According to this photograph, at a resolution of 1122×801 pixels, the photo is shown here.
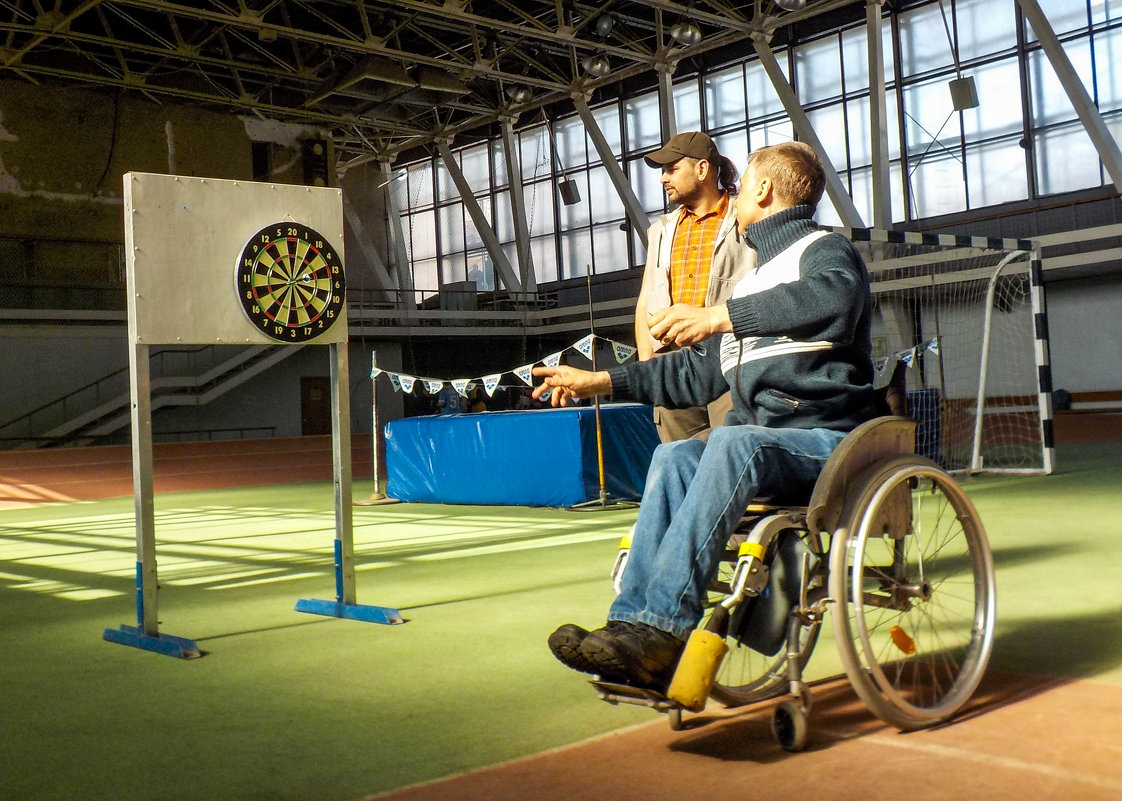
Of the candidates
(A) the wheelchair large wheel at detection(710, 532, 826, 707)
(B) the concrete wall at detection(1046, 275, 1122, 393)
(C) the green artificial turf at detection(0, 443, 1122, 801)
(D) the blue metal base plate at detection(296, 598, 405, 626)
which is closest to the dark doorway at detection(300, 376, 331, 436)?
(B) the concrete wall at detection(1046, 275, 1122, 393)

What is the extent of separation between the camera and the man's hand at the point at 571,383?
2.65 m

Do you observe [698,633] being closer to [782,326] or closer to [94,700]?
[782,326]

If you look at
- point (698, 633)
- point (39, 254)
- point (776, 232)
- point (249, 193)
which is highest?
point (39, 254)

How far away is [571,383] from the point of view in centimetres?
266

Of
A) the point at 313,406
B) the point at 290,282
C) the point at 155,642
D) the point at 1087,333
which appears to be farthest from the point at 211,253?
the point at 313,406

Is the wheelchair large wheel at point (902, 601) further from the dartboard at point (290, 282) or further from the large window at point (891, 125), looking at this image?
the large window at point (891, 125)

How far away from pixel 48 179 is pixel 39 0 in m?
4.51

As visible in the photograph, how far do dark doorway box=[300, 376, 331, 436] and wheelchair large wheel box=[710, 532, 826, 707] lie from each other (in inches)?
959

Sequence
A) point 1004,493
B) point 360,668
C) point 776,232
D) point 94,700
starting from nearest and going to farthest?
point 776,232, point 94,700, point 360,668, point 1004,493

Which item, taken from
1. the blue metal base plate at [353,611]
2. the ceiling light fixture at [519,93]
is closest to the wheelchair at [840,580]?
the blue metal base plate at [353,611]

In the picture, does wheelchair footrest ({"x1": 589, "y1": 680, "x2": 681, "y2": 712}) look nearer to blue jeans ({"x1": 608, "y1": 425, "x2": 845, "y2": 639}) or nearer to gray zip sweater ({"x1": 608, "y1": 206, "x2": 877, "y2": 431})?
blue jeans ({"x1": 608, "y1": 425, "x2": 845, "y2": 639})

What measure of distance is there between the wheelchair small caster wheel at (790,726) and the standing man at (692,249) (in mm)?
1612

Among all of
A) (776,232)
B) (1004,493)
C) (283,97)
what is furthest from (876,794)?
(283,97)

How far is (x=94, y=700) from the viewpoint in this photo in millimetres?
3172
